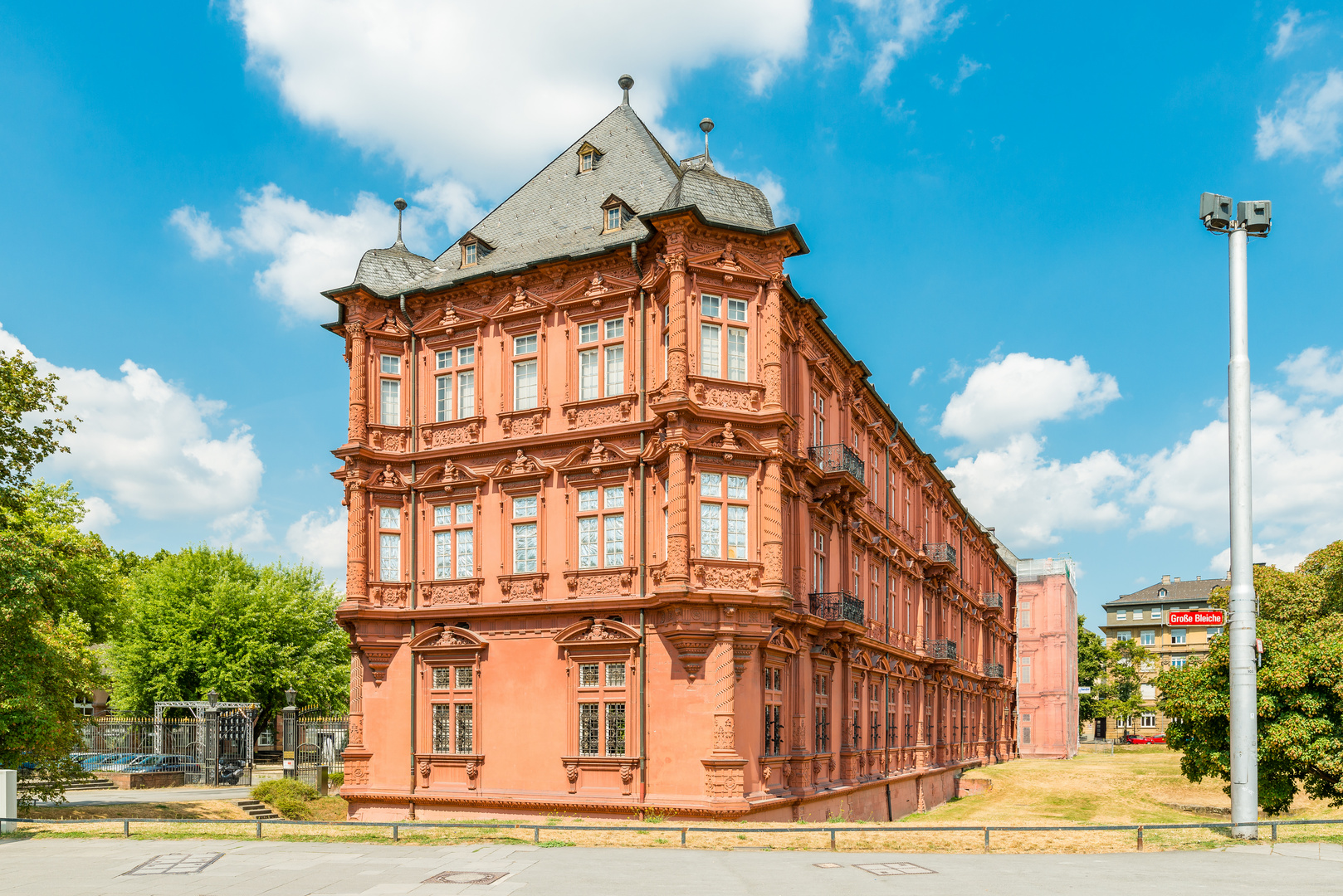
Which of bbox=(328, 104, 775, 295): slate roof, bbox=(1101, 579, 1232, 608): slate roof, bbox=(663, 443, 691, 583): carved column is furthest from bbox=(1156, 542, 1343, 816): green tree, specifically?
bbox=(1101, 579, 1232, 608): slate roof

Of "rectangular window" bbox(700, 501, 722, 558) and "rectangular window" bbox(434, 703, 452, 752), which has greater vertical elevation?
"rectangular window" bbox(700, 501, 722, 558)

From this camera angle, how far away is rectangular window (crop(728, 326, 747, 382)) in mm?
26656

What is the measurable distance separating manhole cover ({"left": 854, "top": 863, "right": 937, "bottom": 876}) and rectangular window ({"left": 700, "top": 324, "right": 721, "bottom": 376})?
512 inches

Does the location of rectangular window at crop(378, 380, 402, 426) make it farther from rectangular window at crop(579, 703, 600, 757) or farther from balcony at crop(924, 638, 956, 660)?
balcony at crop(924, 638, 956, 660)

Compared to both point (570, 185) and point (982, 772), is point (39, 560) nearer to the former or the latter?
point (570, 185)

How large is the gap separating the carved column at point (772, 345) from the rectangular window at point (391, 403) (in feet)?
36.4

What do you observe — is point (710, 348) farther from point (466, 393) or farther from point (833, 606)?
point (833, 606)

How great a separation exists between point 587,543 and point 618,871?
39.9 feet

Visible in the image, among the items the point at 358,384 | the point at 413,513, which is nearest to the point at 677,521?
the point at 413,513

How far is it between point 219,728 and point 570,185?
29.7 m

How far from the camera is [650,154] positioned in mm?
31359

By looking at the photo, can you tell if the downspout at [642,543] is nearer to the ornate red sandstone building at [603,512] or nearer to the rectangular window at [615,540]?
the ornate red sandstone building at [603,512]

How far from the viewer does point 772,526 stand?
25.9 metres

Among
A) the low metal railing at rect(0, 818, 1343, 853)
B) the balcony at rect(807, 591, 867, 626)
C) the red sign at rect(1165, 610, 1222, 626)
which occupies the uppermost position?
the red sign at rect(1165, 610, 1222, 626)
